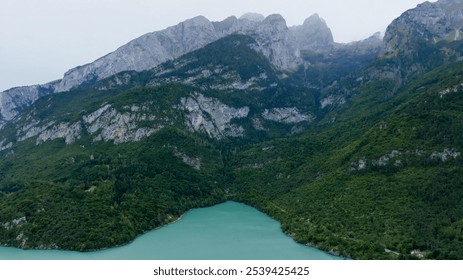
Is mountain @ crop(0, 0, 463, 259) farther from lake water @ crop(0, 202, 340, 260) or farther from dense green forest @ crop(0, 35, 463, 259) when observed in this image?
lake water @ crop(0, 202, 340, 260)

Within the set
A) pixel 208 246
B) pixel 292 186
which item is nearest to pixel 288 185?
pixel 292 186

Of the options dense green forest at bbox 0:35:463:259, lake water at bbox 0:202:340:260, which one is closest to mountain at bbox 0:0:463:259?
dense green forest at bbox 0:35:463:259

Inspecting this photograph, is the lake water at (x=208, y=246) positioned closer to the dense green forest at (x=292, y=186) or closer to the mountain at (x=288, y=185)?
the mountain at (x=288, y=185)

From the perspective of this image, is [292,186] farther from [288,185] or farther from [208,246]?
[208,246]

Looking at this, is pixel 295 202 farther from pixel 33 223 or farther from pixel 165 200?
pixel 33 223

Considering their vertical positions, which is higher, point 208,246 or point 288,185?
point 208,246

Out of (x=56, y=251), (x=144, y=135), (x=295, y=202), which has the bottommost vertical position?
(x=295, y=202)

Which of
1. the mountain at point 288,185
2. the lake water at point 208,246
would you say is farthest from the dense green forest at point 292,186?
the lake water at point 208,246

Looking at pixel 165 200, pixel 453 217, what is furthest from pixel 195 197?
pixel 453 217
